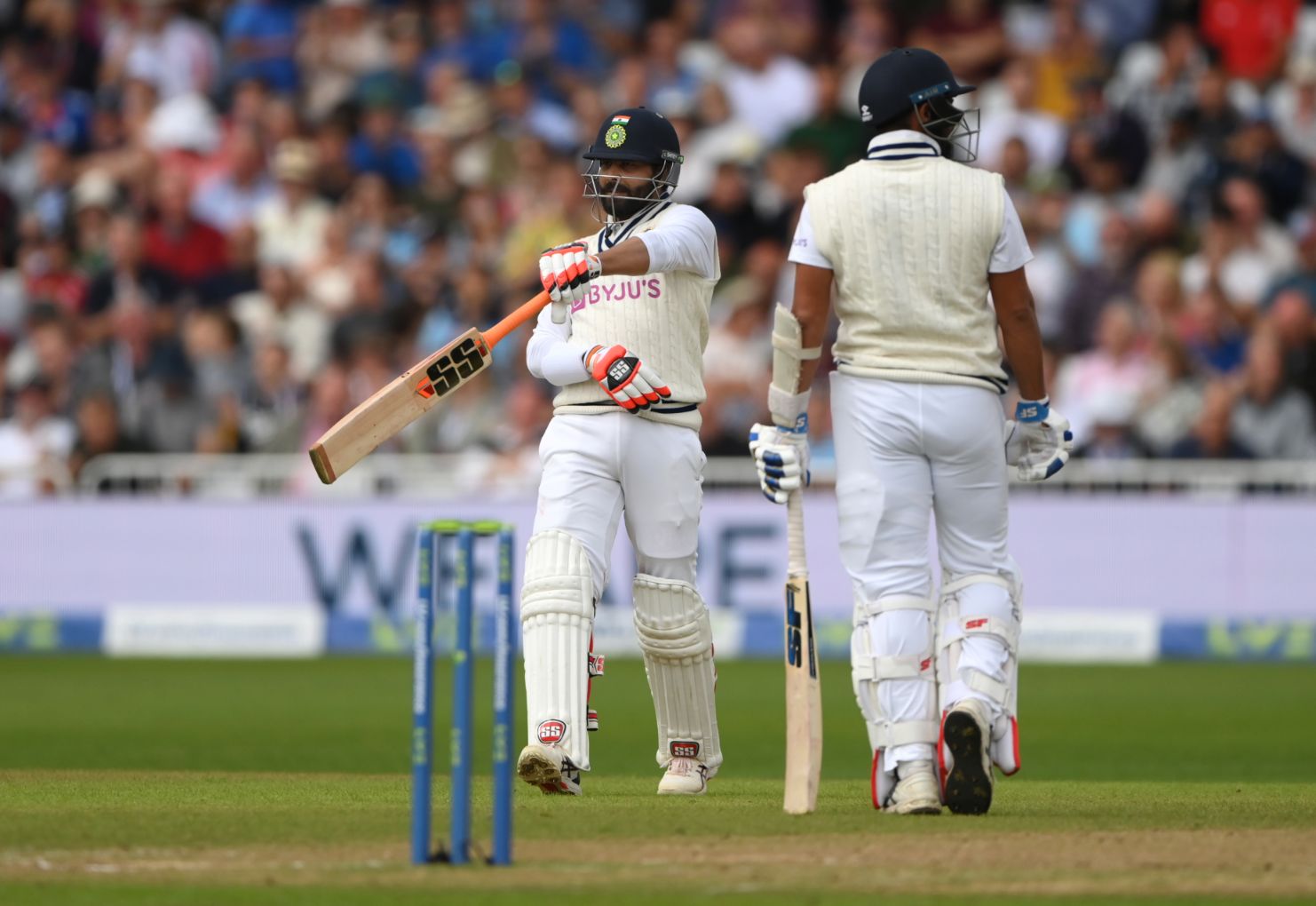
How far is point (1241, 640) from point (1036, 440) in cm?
749

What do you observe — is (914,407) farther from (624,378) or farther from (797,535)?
(624,378)

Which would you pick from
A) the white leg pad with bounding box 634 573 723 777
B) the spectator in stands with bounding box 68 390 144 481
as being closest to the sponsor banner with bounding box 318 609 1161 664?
the spectator in stands with bounding box 68 390 144 481

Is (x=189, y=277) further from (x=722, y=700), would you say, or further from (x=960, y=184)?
(x=960, y=184)

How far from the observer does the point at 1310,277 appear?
45.8ft

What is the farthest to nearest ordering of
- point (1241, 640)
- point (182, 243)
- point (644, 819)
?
1. point (182, 243)
2. point (1241, 640)
3. point (644, 819)

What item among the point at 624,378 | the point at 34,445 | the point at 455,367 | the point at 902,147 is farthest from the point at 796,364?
the point at 34,445

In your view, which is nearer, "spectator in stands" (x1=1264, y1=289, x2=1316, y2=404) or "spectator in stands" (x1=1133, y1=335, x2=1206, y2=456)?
"spectator in stands" (x1=1264, y1=289, x2=1316, y2=404)

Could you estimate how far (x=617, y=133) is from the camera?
699 cm

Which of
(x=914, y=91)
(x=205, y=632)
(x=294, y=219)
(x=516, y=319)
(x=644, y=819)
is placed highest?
(x=294, y=219)

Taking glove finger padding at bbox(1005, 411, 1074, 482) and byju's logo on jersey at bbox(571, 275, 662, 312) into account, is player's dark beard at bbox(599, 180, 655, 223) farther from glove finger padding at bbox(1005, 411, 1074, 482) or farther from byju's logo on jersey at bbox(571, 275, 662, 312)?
glove finger padding at bbox(1005, 411, 1074, 482)

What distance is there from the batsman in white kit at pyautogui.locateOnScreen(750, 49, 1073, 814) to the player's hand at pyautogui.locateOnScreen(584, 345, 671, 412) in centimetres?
44

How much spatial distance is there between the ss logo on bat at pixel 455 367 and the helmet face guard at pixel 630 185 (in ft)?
2.05

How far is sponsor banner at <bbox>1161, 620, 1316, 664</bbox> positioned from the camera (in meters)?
13.3

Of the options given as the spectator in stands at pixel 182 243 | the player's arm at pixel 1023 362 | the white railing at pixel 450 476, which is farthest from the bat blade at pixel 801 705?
the spectator in stands at pixel 182 243
